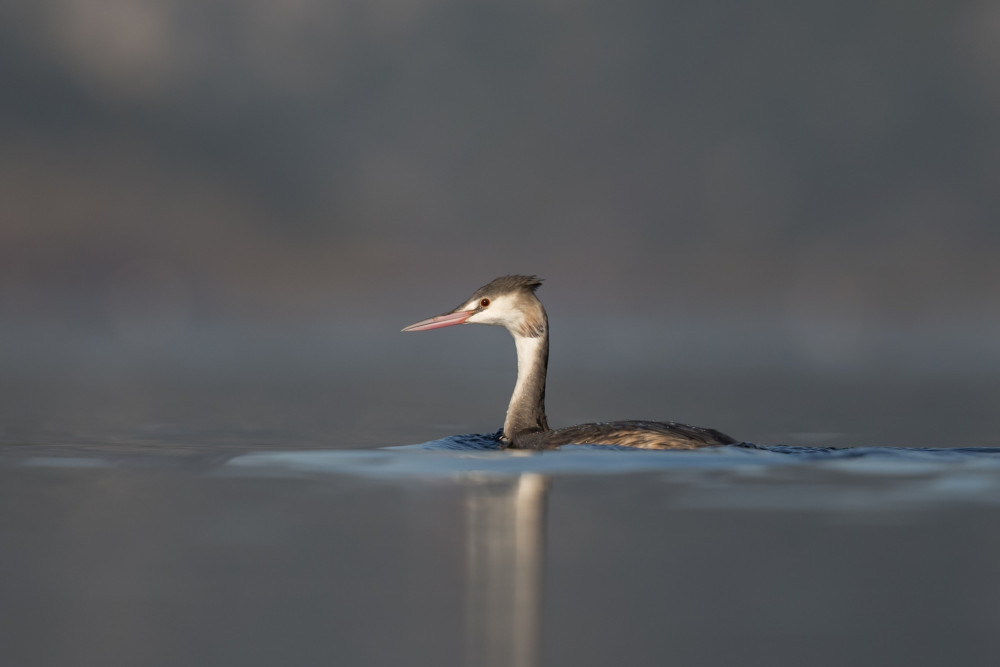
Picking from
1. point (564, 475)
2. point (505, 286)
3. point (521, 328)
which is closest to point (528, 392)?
point (521, 328)

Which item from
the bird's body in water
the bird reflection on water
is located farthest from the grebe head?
the bird reflection on water

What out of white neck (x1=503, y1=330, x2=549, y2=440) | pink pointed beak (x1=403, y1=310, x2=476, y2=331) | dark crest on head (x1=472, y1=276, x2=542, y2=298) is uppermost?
dark crest on head (x1=472, y1=276, x2=542, y2=298)

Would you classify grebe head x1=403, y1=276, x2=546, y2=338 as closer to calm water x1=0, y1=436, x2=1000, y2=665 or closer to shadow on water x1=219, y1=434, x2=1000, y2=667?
shadow on water x1=219, y1=434, x2=1000, y2=667

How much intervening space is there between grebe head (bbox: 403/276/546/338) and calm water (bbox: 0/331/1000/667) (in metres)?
1.38

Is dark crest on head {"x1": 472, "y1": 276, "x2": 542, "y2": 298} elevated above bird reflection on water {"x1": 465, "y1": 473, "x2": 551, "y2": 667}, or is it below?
above

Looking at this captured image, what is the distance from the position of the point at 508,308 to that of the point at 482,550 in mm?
6868

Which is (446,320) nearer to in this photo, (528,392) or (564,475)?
(528,392)

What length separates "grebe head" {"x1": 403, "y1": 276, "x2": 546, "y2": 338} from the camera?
15.4 m

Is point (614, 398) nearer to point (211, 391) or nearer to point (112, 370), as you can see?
point (211, 391)

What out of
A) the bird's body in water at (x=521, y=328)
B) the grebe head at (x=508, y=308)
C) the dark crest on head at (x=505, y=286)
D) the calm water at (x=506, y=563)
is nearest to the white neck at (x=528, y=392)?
the bird's body in water at (x=521, y=328)

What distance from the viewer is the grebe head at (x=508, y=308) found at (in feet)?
50.7

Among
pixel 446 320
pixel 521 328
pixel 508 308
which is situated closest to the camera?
pixel 446 320

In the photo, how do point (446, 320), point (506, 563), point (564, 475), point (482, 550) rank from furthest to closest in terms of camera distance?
point (446, 320) < point (564, 475) < point (482, 550) < point (506, 563)

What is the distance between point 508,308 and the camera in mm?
15523
